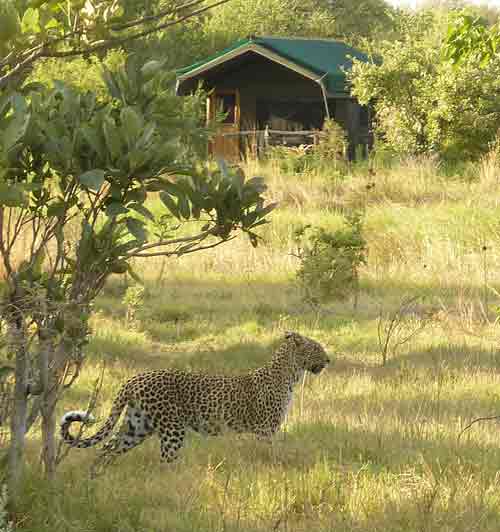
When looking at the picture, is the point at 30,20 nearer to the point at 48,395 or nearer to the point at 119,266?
the point at 119,266

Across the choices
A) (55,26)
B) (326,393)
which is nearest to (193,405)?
(326,393)

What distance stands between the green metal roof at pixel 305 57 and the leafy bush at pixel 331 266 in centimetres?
1745

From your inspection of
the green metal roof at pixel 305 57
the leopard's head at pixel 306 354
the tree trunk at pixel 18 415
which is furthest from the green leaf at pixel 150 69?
the green metal roof at pixel 305 57

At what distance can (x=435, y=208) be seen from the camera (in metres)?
18.5

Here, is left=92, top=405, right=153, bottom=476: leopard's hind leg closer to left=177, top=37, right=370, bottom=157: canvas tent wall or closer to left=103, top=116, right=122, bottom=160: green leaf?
left=103, top=116, right=122, bottom=160: green leaf

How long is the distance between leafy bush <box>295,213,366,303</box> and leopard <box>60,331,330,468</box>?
18.5 feet

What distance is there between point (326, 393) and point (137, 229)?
4.35 m

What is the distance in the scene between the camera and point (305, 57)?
103ft

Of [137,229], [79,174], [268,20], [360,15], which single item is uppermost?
[360,15]

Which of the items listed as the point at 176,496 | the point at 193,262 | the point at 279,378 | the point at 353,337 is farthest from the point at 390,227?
the point at 176,496

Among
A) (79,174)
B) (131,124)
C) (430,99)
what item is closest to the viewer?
(131,124)

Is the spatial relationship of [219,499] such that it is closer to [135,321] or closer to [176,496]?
[176,496]

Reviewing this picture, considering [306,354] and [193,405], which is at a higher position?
[306,354]

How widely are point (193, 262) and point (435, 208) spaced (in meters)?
5.26
